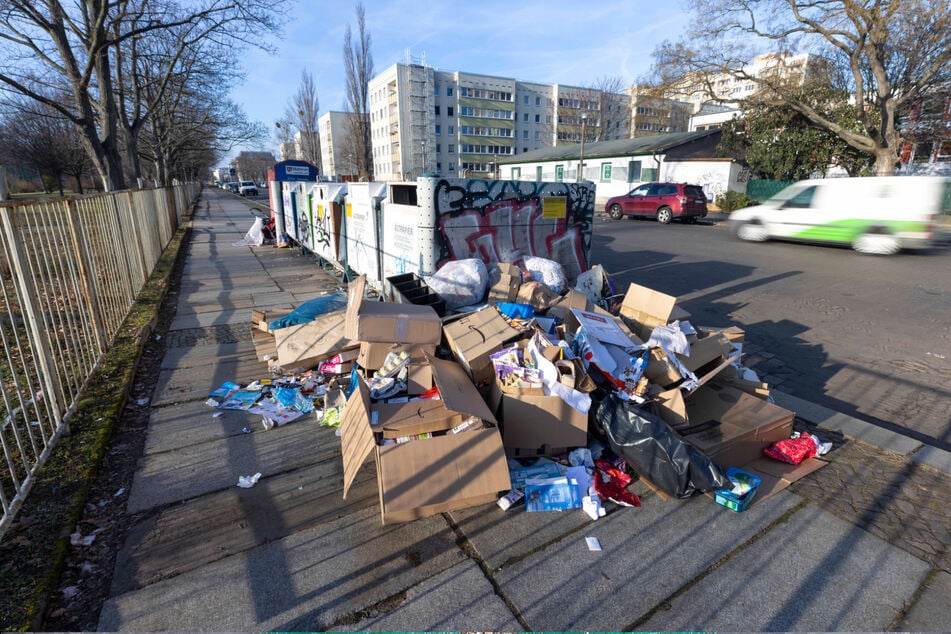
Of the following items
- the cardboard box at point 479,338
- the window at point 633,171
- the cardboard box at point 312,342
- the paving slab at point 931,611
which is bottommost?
the paving slab at point 931,611

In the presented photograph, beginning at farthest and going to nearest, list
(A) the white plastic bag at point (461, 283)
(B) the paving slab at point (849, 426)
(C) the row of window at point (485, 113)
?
(C) the row of window at point (485, 113) < (A) the white plastic bag at point (461, 283) < (B) the paving slab at point (849, 426)

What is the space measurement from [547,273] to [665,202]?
1591 cm

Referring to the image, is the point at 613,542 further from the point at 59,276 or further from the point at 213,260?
the point at 213,260

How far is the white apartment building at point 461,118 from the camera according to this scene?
2415 inches

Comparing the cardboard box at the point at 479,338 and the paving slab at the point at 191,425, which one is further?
the cardboard box at the point at 479,338

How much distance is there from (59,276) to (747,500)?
5.89m

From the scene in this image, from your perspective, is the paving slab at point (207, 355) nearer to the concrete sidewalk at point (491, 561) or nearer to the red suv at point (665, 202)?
Answer: the concrete sidewalk at point (491, 561)

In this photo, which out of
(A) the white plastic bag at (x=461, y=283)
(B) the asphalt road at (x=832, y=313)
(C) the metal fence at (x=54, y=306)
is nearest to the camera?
(C) the metal fence at (x=54, y=306)

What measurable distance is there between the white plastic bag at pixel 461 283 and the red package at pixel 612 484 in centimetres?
248

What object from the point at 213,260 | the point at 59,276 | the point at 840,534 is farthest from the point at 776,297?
the point at 213,260

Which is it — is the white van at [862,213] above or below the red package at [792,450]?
above

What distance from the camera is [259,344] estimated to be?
5191mm

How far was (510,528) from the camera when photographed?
8.49 feet

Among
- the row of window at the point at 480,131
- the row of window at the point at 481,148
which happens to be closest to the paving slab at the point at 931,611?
the row of window at the point at 481,148
